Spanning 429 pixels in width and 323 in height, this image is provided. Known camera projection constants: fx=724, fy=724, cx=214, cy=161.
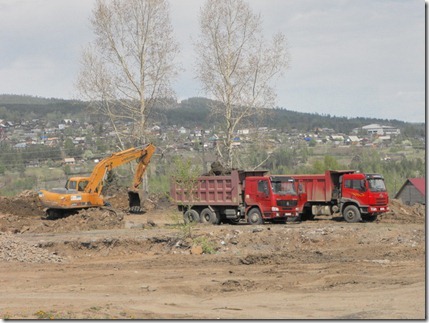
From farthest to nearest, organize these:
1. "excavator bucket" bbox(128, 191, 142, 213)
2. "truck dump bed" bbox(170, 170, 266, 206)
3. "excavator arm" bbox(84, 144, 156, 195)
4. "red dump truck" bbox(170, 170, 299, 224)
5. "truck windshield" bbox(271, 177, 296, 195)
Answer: "excavator bucket" bbox(128, 191, 142, 213) < "excavator arm" bbox(84, 144, 156, 195) < "truck dump bed" bbox(170, 170, 266, 206) < "truck windshield" bbox(271, 177, 296, 195) < "red dump truck" bbox(170, 170, 299, 224)

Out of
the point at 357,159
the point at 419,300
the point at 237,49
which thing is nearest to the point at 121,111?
the point at 237,49

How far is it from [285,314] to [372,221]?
68.9 feet

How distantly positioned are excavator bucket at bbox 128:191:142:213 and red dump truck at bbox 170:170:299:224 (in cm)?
537

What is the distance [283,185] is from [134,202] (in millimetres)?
10029

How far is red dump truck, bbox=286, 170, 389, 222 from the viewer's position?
32.9 metres

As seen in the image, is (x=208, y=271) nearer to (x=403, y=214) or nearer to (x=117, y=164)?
(x=117, y=164)

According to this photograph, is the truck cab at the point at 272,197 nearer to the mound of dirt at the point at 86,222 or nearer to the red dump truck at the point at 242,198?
the red dump truck at the point at 242,198

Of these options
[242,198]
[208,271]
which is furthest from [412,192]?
[208,271]

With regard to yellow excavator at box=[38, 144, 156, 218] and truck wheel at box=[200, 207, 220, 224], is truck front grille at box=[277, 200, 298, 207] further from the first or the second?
yellow excavator at box=[38, 144, 156, 218]

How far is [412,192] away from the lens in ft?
226

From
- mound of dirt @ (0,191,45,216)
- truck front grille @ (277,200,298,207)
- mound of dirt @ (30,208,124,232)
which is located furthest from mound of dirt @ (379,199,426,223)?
mound of dirt @ (0,191,45,216)

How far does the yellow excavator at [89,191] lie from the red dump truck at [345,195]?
9.11 meters

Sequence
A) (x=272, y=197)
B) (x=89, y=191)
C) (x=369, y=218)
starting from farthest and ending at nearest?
(x=89, y=191) → (x=369, y=218) → (x=272, y=197)

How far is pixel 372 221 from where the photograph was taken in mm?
34375
